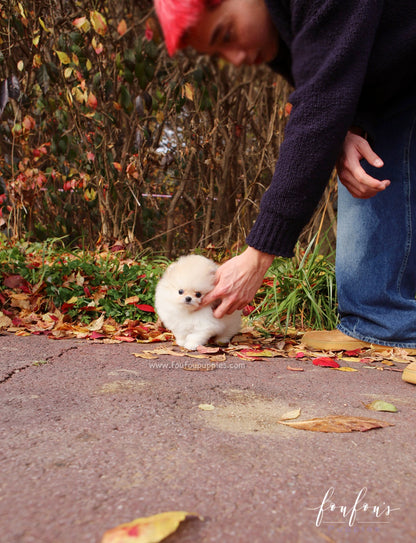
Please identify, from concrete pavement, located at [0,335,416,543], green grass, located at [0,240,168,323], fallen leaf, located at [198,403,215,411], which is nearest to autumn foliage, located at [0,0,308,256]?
green grass, located at [0,240,168,323]

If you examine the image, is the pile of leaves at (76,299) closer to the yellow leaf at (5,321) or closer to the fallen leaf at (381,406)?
the yellow leaf at (5,321)

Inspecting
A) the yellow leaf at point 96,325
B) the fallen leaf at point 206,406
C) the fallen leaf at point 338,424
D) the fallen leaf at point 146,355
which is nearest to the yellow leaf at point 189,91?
the yellow leaf at point 96,325

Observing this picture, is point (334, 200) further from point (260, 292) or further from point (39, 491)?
point (39, 491)

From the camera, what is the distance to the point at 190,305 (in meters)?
2.09

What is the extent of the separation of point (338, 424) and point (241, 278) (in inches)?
22.8

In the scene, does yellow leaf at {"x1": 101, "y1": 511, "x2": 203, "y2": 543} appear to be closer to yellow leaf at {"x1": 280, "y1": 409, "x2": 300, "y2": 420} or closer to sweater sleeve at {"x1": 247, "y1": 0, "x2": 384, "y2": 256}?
yellow leaf at {"x1": 280, "y1": 409, "x2": 300, "y2": 420}

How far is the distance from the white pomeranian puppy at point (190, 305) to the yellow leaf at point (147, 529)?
130cm

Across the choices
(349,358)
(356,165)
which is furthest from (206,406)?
(349,358)

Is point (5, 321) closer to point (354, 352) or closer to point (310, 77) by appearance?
point (354, 352)

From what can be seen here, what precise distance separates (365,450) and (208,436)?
38cm

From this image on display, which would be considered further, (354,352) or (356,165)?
(354,352)

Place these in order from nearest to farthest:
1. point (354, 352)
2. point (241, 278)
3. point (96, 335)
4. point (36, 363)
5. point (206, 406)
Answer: point (206, 406) < point (241, 278) < point (36, 363) < point (354, 352) < point (96, 335)

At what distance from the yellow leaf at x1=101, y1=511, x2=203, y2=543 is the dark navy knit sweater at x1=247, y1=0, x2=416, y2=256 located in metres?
0.88

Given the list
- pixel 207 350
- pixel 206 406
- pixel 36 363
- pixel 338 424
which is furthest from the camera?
pixel 207 350
